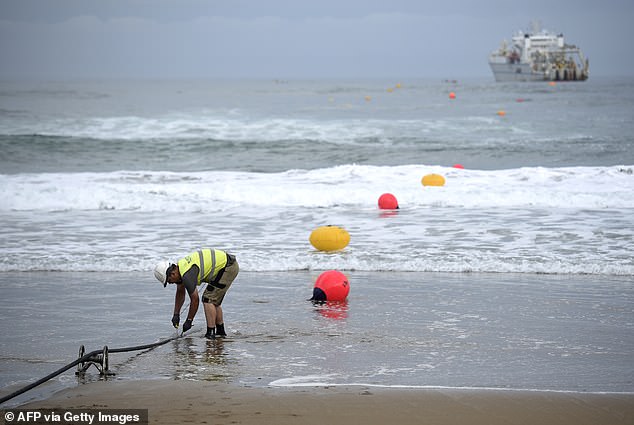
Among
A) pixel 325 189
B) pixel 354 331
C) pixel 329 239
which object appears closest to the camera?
pixel 354 331

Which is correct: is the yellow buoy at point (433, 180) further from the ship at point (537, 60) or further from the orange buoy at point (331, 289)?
the ship at point (537, 60)

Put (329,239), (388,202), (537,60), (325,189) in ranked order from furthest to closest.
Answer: (537,60)
(325,189)
(388,202)
(329,239)

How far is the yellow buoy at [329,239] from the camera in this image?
12188mm

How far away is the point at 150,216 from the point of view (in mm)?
16297

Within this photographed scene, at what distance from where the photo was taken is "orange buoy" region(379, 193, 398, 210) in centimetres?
1686

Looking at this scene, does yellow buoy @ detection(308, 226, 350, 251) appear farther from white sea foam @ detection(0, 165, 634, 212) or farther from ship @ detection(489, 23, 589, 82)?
ship @ detection(489, 23, 589, 82)

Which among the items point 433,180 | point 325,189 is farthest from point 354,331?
point 433,180

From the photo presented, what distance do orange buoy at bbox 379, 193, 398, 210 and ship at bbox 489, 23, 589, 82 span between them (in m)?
104

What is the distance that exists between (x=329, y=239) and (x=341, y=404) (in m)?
6.60

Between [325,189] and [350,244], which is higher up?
[325,189]

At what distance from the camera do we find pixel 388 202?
1692cm

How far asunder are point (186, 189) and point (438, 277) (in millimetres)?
10643

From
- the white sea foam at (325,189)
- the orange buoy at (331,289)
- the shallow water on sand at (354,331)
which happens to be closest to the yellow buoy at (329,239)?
the shallow water on sand at (354,331)

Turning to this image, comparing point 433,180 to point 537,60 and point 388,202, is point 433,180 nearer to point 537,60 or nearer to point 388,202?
point 388,202
